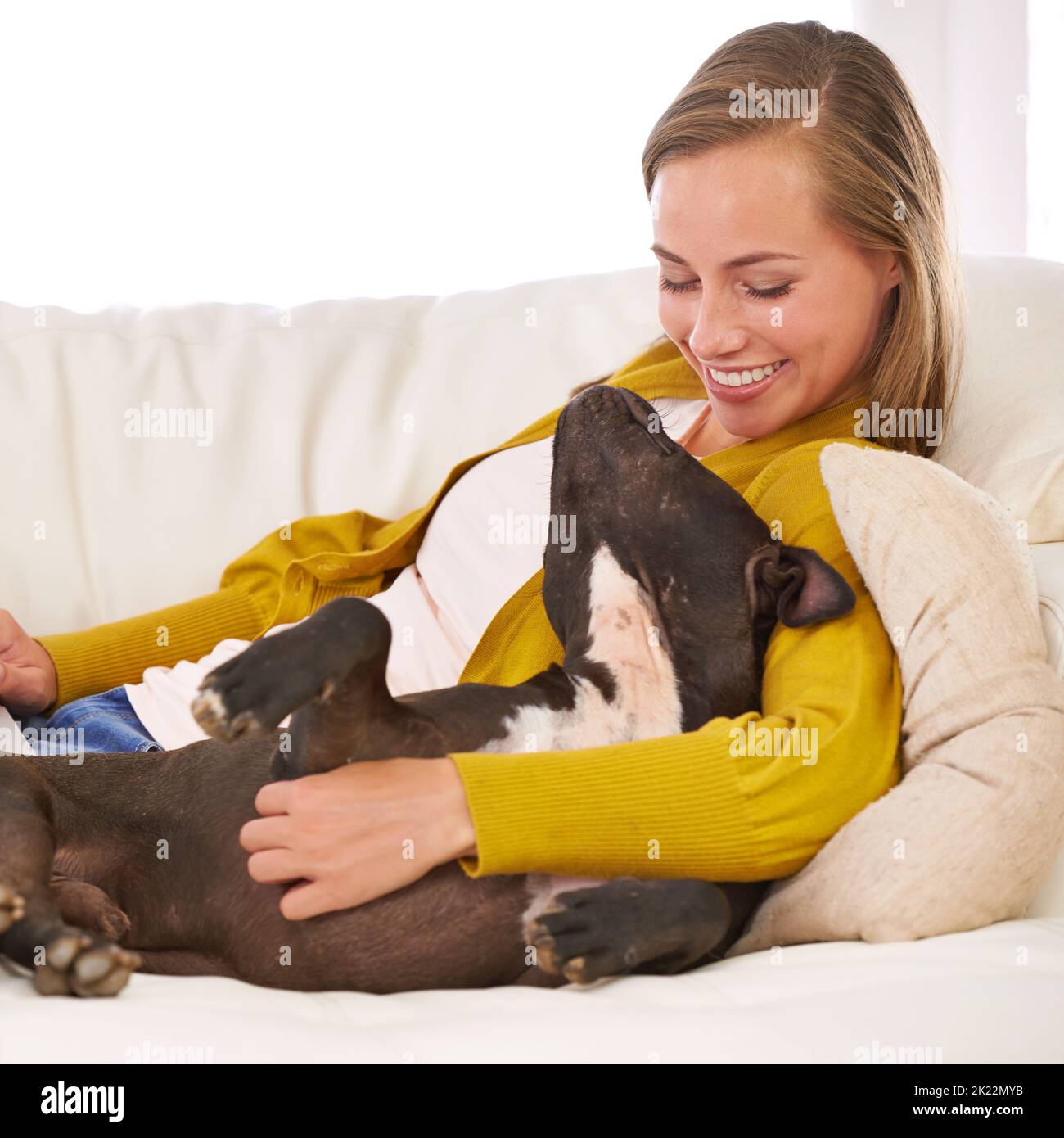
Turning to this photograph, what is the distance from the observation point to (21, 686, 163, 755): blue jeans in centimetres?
190

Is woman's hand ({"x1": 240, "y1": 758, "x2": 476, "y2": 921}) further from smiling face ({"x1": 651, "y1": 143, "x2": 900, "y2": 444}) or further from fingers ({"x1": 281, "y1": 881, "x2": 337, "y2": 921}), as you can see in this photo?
smiling face ({"x1": 651, "y1": 143, "x2": 900, "y2": 444})

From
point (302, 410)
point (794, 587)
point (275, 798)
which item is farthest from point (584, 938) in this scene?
point (302, 410)

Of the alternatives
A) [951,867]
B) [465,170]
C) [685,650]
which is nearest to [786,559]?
[685,650]

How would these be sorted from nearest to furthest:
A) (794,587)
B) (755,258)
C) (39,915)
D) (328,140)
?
(39,915) → (794,587) → (755,258) → (328,140)

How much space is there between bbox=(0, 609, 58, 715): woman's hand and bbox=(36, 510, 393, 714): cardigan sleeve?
0.02m

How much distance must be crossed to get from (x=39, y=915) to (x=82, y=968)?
147 mm

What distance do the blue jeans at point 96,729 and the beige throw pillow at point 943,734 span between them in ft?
3.15

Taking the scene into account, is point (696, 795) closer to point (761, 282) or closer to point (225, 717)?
point (225, 717)

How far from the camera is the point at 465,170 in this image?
3.63m

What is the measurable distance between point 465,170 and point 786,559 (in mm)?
2328

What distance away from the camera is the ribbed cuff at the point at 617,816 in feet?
4.58

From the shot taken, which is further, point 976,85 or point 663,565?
point 976,85

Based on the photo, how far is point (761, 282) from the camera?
1851 mm

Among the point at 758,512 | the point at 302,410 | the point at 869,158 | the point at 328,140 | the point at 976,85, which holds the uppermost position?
the point at 976,85
